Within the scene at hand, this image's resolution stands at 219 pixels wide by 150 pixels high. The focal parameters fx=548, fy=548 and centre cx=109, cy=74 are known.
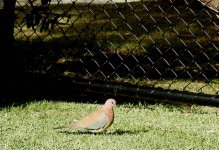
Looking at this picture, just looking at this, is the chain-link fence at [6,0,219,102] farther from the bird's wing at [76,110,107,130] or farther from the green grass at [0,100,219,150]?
the bird's wing at [76,110,107,130]

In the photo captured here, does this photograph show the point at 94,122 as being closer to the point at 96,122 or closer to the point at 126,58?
the point at 96,122

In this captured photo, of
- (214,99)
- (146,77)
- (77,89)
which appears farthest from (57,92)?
(214,99)

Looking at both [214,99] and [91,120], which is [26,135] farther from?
[214,99]

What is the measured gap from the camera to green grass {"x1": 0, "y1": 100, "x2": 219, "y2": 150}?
3236mm

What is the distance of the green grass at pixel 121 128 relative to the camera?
3.24 meters

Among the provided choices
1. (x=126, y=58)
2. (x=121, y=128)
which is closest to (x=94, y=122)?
(x=121, y=128)

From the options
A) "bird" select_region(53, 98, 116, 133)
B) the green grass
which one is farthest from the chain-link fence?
"bird" select_region(53, 98, 116, 133)

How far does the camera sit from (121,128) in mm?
3604

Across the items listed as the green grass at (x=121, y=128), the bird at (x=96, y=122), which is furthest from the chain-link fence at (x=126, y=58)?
the bird at (x=96, y=122)

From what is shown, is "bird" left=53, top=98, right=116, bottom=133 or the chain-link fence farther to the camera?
the chain-link fence

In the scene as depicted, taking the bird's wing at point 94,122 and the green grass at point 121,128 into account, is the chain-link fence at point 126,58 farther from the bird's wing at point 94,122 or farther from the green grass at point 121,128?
the bird's wing at point 94,122

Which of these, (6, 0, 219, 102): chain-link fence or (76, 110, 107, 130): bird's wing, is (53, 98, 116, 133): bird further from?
(6, 0, 219, 102): chain-link fence

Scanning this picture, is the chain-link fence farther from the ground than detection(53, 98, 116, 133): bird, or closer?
farther from the ground

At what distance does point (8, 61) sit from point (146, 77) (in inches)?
55.2
